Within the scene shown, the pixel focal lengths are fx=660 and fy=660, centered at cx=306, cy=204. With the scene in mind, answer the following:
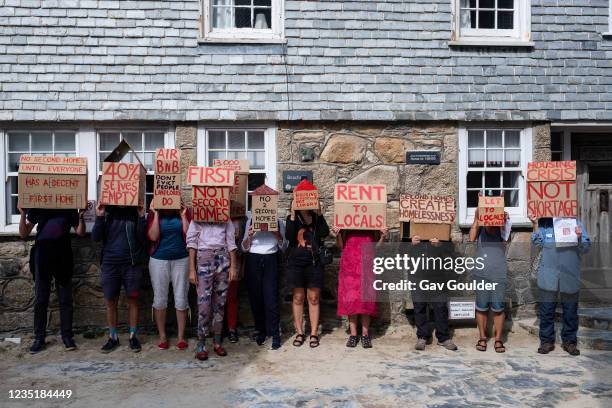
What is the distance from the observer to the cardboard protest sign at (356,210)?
742 centimetres

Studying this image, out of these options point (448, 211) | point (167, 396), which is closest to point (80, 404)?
point (167, 396)

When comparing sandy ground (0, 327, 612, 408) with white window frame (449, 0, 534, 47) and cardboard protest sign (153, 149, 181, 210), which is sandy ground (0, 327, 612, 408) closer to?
cardboard protest sign (153, 149, 181, 210)

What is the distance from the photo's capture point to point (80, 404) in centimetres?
582

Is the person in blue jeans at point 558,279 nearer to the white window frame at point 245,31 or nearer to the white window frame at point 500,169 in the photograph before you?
the white window frame at point 500,169

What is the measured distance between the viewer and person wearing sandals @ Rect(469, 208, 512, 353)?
7512 mm

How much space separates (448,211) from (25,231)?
192 inches

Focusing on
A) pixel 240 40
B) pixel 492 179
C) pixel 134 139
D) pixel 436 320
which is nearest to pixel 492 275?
pixel 436 320

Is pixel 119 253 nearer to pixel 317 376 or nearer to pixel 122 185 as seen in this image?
pixel 122 185

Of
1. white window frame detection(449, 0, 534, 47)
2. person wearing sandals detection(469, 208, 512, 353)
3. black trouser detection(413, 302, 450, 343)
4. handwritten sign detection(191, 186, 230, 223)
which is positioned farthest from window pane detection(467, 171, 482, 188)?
handwritten sign detection(191, 186, 230, 223)

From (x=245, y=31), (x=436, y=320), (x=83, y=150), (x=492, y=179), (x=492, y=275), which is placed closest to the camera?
(x=492, y=275)

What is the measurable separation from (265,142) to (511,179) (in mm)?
3304

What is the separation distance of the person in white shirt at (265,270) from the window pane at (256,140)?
4.07 ft

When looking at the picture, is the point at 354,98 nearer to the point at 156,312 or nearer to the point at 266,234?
the point at 266,234

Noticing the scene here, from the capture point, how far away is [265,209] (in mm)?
7422
